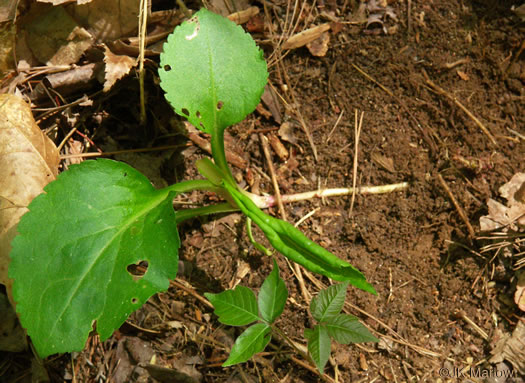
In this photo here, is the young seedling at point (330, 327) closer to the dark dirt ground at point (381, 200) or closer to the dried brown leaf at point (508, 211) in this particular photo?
the dark dirt ground at point (381, 200)

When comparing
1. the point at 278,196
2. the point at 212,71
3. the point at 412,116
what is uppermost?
the point at 212,71

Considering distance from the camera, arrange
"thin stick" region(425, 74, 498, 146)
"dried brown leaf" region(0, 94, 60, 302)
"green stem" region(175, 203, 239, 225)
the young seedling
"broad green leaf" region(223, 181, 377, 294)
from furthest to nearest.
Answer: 1. "thin stick" region(425, 74, 498, 146)
2. "green stem" region(175, 203, 239, 225)
3. "dried brown leaf" region(0, 94, 60, 302)
4. the young seedling
5. "broad green leaf" region(223, 181, 377, 294)

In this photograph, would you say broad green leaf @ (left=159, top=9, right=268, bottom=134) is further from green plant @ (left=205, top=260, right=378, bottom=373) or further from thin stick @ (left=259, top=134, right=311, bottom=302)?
green plant @ (left=205, top=260, right=378, bottom=373)

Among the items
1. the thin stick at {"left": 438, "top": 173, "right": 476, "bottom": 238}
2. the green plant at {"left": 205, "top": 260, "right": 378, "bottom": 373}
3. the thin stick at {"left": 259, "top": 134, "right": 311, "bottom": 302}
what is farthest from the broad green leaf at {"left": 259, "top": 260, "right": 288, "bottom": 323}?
the thin stick at {"left": 438, "top": 173, "right": 476, "bottom": 238}

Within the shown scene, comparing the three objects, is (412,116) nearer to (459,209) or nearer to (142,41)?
(459,209)

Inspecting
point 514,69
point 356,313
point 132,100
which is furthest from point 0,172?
→ point 514,69

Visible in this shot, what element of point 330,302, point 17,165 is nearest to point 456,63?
point 330,302
